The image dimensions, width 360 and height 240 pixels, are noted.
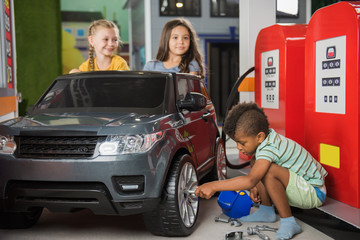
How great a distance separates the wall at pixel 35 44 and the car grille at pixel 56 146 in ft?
28.4

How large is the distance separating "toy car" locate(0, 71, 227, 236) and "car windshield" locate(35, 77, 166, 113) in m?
0.02

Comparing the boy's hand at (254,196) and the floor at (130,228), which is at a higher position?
the boy's hand at (254,196)

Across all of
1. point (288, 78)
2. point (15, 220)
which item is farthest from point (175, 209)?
point (288, 78)

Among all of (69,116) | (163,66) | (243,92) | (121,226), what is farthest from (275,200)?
(243,92)

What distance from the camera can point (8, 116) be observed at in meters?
6.71

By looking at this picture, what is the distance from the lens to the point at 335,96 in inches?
151

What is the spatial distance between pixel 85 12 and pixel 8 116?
33.8ft

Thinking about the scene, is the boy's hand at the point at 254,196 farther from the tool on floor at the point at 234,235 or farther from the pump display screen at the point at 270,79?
the pump display screen at the point at 270,79

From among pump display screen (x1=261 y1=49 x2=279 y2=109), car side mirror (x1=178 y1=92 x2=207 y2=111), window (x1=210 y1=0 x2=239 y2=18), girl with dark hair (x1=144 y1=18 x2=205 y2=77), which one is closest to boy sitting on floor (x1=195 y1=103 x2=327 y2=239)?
car side mirror (x1=178 y1=92 x2=207 y2=111)

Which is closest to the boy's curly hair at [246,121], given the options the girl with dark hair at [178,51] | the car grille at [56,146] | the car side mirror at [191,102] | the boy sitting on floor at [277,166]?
the boy sitting on floor at [277,166]

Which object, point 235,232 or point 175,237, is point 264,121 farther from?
point 175,237

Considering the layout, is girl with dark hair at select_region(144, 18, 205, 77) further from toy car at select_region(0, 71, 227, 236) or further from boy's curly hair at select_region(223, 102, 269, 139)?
boy's curly hair at select_region(223, 102, 269, 139)

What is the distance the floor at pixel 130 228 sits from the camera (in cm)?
346

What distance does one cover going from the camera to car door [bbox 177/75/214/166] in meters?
3.88
